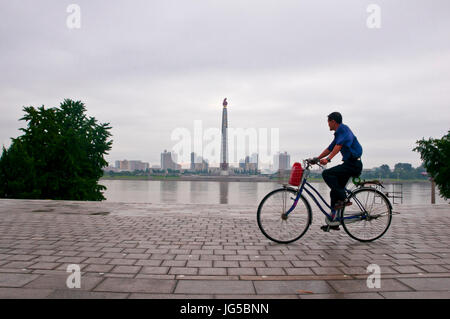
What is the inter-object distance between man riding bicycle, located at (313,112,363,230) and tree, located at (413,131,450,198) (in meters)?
26.9

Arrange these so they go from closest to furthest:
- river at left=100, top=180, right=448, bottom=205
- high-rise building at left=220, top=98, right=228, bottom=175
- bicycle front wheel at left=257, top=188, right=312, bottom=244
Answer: bicycle front wheel at left=257, top=188, right=312, bottom=244
river at left=100, top=180, right=448, bottom=205
high-rise building at left=220, top=98, right=228, bottom=175

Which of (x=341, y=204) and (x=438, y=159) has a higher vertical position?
(x=438, y=159)

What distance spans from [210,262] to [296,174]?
196cm

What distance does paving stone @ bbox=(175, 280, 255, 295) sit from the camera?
256 centimetres

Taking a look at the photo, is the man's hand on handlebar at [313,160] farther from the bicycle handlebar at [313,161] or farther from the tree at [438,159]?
the tree at [438,159]

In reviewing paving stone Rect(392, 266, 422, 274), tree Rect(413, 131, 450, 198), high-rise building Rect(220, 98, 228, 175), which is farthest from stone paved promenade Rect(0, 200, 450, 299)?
high-rise building Rect(220, 98, 228, 175)

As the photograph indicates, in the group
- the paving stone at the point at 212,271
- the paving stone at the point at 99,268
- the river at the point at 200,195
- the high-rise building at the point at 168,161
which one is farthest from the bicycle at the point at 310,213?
the high-rise building at the point at 168,161

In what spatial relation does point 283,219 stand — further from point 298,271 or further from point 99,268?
point 99,268

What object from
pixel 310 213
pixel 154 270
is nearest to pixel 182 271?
pixel 154 270

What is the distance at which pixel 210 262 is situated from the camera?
3438mm

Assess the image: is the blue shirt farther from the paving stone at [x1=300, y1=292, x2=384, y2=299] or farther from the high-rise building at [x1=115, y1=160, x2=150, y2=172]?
the high-rise building at [x1=115, y1=160, x2=150, y2=172]
